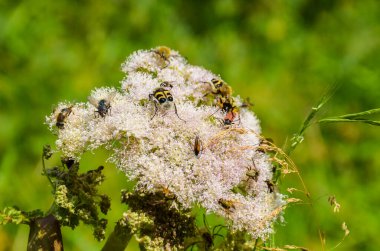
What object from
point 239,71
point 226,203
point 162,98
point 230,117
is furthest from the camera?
point 239,71

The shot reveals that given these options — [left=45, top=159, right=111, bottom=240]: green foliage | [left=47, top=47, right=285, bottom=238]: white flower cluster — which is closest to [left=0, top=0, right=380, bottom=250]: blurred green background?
[left=45, top=159, right=111, bottom=240]: green foliage

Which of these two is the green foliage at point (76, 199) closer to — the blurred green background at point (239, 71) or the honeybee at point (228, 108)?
the honeybee at point (228, 108)

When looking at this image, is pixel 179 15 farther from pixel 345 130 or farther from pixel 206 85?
pixel 206 85

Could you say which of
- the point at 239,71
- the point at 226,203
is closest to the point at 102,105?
the point at 226,203

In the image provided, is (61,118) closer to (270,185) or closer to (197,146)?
(197,146)

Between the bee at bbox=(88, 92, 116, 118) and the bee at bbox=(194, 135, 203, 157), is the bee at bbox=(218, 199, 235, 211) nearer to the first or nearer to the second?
the bee at bbox=(194, 135, 203, 157)
